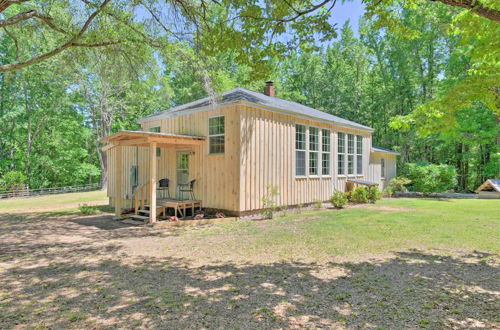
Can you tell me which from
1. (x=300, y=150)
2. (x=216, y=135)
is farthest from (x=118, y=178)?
(x=300, y=150)

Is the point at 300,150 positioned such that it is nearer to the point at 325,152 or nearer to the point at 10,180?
the point at 325,152

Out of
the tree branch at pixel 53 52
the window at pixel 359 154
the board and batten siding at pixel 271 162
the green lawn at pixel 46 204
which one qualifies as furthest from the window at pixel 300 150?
the green lawn at pixel 46 204

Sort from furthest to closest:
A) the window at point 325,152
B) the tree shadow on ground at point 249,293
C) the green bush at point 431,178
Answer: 1. the green bush at point 431,178
2. the window at point 325,152
3. the tree shadow on ground at point 249,293

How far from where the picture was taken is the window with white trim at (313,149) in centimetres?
1257

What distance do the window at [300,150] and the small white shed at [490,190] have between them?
11584 mm

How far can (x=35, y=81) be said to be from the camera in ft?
82.6

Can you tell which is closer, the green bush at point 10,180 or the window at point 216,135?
the window at point 216,135

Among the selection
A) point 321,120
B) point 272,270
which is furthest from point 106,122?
point 272,270

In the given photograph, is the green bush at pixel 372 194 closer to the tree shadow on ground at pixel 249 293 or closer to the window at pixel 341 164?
the window at pixel 341 164

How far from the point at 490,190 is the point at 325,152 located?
10667 mm

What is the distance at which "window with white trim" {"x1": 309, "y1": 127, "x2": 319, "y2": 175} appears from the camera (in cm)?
1257

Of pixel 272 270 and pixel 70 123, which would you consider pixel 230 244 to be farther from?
pixel 70 123

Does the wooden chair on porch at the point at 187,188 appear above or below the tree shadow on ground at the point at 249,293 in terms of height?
above

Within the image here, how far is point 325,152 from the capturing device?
13234 millimetres
